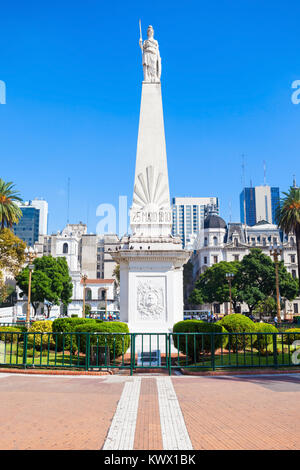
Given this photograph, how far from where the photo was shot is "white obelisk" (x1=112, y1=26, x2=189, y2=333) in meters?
16.8

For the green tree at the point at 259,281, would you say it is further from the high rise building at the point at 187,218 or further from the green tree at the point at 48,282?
the high rise building at the point at 187,218

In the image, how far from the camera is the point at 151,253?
17.2 meters

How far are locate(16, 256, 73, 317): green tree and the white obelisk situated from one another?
41932 mm

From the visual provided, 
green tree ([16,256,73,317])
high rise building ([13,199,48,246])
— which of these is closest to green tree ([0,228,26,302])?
green tree ([16,256,73,317])

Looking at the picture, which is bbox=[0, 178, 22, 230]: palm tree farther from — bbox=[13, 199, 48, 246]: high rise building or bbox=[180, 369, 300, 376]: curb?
bbox=[13, 199, 48, 246]: high rise building

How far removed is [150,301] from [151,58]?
13640 mm

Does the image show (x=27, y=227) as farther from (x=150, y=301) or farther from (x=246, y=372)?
(x=246, y=372)

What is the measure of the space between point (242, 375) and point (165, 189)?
11143 mm

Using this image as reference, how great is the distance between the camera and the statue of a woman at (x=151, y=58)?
2117cm

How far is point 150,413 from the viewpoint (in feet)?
20.7

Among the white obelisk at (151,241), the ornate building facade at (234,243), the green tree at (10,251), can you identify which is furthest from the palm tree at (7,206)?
the ornate building facade at (234,243)
